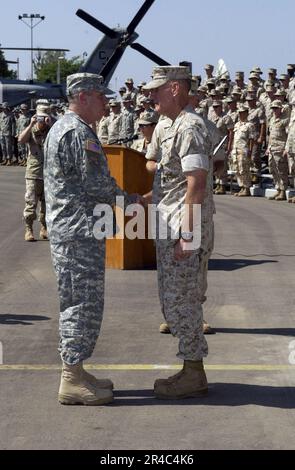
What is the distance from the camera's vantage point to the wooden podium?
12.1 meters

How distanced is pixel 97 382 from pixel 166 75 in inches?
77.5

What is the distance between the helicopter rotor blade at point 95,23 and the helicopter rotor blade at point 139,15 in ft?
1.93

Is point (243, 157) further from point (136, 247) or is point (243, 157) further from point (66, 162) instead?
point (66, 162)

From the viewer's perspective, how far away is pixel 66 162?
21.3 feet

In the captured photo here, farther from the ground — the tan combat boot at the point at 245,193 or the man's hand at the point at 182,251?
the man's hand at the point at 182,251

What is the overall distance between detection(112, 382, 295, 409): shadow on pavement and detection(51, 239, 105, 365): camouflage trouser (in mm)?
446

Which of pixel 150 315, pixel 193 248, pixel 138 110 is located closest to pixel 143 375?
pixel 193 248

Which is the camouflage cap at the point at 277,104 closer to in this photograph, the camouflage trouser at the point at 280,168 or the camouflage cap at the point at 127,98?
the camouflage trouser at the point at 280,168

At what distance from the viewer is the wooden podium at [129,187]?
1208cm

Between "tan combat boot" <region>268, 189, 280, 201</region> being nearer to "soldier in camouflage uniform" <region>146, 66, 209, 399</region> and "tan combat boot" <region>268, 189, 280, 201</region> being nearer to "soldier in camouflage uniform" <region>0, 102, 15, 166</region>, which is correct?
"soldier in camouflage uniform" <region>146, 66, 209, 399</region>

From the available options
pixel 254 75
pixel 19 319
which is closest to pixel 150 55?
pixel 254 75

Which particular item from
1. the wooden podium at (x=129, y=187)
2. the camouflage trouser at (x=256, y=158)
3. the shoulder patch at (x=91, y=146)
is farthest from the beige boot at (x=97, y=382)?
the camouflage trouser at (x=256, y=158)

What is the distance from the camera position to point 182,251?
6.64 meters

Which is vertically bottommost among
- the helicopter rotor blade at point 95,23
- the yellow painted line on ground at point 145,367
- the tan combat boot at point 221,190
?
the tan combat boot at point 221,190
